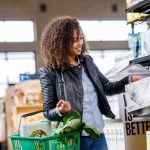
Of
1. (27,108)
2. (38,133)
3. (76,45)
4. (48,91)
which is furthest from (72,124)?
(27,108)

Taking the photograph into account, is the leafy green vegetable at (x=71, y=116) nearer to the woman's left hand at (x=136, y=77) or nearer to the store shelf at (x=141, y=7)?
the woman's left hand at (x=136, y=77)

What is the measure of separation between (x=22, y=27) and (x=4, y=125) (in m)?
4.84

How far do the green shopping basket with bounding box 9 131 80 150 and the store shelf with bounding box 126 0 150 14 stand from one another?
1.19 metres

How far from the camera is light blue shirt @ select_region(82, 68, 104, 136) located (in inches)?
85.9

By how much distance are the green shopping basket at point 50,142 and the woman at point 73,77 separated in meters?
0.26

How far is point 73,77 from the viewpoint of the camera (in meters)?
2.24

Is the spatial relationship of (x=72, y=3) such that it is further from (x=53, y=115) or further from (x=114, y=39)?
(x=53, y=115)

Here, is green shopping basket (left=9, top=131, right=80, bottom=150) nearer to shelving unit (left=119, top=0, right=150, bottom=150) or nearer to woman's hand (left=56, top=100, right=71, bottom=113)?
woman's hand (left=56, top=100, right=71, bottom=113)

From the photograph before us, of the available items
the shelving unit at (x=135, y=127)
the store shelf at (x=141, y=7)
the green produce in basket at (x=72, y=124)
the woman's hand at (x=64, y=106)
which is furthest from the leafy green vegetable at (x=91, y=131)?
the store shelf at (x=141, y=7)

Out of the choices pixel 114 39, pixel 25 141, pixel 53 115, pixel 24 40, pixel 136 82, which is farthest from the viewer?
pixel 114 39

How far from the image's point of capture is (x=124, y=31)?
497 inches

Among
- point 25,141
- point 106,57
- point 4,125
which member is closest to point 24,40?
point 106,57

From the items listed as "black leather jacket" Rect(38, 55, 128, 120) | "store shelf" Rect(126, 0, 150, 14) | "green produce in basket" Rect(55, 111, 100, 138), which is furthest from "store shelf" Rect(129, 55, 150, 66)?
"green produce in basket" Rect(55, 111, 100, 138)

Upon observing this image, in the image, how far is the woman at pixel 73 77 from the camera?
2.17 meters
